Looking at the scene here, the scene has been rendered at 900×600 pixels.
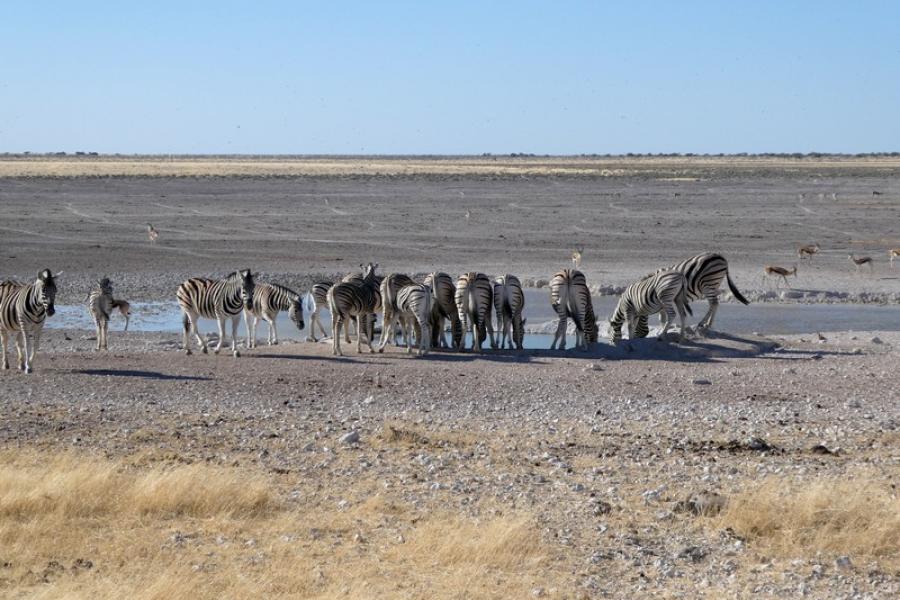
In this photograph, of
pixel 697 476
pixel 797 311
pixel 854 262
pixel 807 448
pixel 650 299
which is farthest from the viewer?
pixel 854 262

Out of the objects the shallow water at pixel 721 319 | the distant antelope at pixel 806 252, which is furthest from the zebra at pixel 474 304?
the distant antelope at pixel 806 252

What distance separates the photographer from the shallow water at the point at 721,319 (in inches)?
903

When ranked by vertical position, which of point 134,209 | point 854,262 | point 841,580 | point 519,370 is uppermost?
point 134,209

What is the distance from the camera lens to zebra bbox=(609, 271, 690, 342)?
20016mm

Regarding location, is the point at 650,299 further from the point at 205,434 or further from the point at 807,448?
the point at 205,434

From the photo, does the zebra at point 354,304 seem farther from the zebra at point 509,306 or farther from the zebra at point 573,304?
the zebra at point 573,304

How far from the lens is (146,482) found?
32.4 ft

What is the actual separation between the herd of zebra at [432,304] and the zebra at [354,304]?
15mm

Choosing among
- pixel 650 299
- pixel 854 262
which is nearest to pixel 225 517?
pixel 650 299

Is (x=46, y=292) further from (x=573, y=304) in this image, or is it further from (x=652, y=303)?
(x=652, y=303)

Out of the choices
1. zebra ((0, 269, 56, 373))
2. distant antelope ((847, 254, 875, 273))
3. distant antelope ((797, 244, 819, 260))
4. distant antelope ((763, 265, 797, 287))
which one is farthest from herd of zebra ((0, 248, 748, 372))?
distant antelope ((797, 244, 819, 260))

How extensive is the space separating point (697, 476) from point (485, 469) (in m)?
1.77

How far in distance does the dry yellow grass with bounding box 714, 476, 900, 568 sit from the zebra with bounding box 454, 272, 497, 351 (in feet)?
31.8

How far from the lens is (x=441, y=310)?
19.9 m
